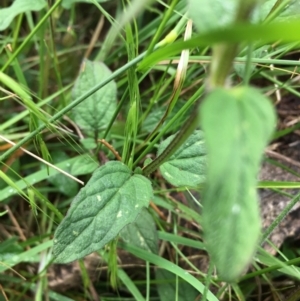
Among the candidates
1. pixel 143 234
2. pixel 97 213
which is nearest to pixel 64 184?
pixel 143 234

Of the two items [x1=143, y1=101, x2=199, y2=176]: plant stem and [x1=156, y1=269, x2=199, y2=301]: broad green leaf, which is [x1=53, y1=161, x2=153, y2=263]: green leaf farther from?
[x1=156, y1=269, x2=199, y2=301]: broad green leaf

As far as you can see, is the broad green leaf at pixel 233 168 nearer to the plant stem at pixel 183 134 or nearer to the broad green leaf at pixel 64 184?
the plant stem at pixel 183 134

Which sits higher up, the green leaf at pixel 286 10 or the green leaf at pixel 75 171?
the green leaf at pixel 286 10

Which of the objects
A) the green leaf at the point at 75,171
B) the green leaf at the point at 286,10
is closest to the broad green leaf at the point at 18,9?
the green leaf at the point at 75,171

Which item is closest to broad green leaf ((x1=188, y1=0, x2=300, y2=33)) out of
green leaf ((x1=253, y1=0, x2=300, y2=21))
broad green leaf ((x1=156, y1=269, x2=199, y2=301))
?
green leaf ((x1=253, y1=0, x2=300, y2=21))

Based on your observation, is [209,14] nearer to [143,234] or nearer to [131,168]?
[131,168]
